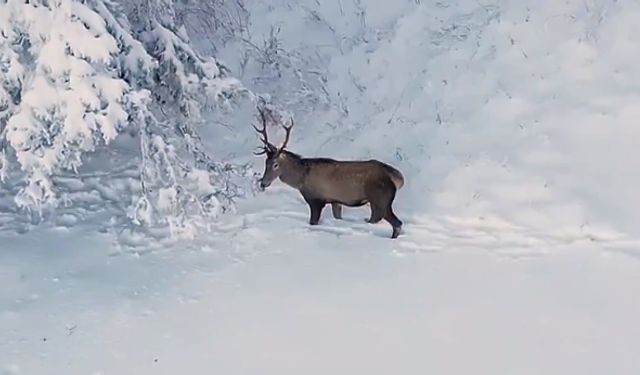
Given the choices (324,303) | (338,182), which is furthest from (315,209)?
Answer: (324,303)

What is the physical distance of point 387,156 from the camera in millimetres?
9055

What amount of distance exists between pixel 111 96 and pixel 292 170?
5.95ft

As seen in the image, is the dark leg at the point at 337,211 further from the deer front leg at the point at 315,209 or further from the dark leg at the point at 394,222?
the dark leg at the point at 394,222

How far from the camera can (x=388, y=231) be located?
770cm

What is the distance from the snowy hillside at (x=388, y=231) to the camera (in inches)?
235

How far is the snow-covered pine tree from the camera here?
666 cm

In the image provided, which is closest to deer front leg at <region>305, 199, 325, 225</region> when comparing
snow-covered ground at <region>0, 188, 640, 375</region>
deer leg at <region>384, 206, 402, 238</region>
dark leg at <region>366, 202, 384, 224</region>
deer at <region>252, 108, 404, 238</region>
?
deer at <region>252, 108, 404, 238</region>

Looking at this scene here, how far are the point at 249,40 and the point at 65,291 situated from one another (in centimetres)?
514

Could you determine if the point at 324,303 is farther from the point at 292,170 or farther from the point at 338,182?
the point at 292,170

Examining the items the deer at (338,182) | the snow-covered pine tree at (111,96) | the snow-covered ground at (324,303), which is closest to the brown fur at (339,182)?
the deer at (338,182)

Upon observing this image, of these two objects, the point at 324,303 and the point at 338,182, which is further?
the point at 338,182

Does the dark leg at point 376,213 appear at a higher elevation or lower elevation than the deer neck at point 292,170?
lower

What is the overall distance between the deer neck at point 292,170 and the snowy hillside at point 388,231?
0.31 metres

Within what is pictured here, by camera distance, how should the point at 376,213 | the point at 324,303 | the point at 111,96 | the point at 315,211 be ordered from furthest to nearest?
the point at 315,211 < the point at 376,213 < the point at 111,96 < the point at 324,303
